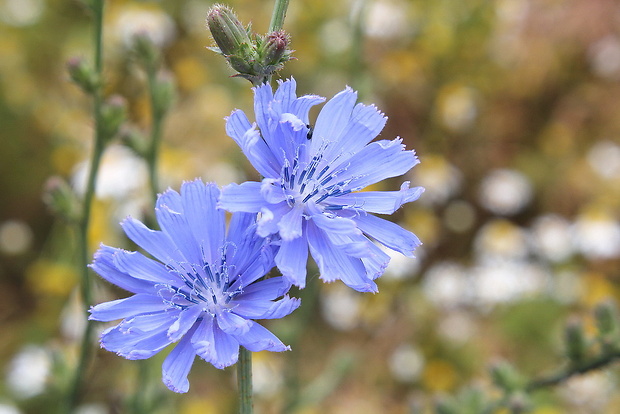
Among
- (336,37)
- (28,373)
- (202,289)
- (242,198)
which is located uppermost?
(336,37)

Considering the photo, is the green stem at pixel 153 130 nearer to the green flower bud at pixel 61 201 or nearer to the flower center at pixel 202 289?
the green flower bud at pixel 61 201

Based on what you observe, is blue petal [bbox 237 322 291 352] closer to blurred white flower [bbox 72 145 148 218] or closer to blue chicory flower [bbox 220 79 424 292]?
blue chicory flower [bbox 220 79 424 292]

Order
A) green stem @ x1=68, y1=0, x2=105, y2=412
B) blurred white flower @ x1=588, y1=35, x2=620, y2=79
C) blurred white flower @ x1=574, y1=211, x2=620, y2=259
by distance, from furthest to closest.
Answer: blurred white flower @ x1=588, y1=35, x2=620, y2=79
blurred white flower @ x1=574, y1=211, x2=620, y2=259
green stem @ x1=68, y1=0, x2=105, y2=412

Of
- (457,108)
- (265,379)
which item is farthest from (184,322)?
(457,108)

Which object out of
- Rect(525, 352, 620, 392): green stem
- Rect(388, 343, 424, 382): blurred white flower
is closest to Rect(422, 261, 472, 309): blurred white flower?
Rect(388, 343, 424, 382): blurred white flower

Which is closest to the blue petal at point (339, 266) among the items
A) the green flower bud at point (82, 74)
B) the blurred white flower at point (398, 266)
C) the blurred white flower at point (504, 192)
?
the green flower bud at point (82, 74)

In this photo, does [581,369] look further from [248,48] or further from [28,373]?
[28,373]
